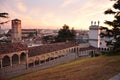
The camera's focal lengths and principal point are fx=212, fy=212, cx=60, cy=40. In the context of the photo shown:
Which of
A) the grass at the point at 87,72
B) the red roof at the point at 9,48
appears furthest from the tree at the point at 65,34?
the grass at the point at 87,72

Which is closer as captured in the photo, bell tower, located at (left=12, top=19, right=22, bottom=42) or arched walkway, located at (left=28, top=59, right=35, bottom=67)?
arched walkway, located at (left=28, top=59, right=35, bottom=67)

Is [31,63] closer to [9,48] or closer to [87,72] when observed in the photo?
[9,48]

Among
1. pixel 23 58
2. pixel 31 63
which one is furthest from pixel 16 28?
pixel 31 63

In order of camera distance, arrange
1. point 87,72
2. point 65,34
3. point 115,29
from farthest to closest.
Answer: point 65,34 < point 115,29 < point 87,72

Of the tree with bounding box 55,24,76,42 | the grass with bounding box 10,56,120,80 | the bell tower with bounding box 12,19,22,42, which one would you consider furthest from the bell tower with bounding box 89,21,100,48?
the grass with bounding box 10,56,120,80

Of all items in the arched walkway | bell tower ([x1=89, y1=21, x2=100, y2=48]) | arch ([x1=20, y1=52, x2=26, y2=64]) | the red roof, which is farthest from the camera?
bell tower ([x1=89, y1=21, x2=100, y2=48])

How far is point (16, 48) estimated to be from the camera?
3131 centimetres

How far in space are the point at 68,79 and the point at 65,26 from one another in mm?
55699

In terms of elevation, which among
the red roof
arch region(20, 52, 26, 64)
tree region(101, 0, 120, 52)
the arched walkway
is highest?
tree region(101, 0, 120, 52)

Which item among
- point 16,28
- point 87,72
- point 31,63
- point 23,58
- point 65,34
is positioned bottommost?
point 31,63

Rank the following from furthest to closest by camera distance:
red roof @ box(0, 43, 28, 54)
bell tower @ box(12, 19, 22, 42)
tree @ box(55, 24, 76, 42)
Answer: bell tower @ box(12, 19, 22, 42) < tree @ box(55, 24, 76, 42) < red roof @ box(0, 43, 28, 54)

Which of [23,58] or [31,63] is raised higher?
[23,58]

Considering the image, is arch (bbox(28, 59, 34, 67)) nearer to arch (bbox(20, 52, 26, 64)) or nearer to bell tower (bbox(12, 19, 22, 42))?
arch (bbox(20, 52, 26, 64))

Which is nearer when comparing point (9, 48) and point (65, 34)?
point (9, 48)
